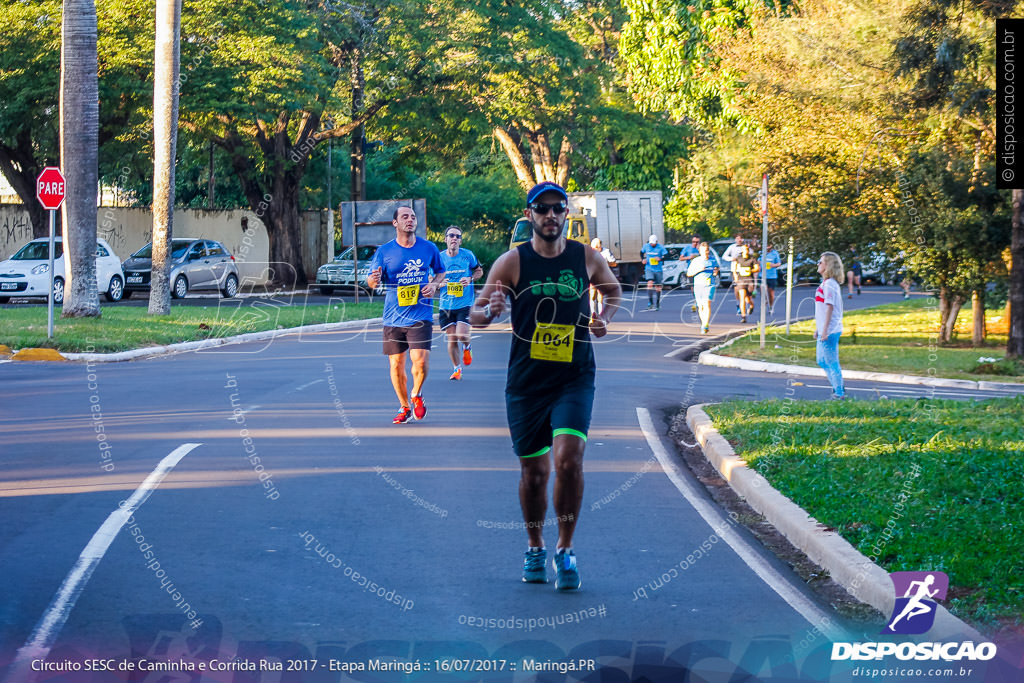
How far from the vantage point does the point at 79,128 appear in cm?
2466

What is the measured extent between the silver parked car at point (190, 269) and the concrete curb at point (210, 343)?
8857 millimetres

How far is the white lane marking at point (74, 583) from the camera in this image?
5.40 m

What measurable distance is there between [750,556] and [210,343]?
16.9 m

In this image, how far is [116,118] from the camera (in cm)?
3662

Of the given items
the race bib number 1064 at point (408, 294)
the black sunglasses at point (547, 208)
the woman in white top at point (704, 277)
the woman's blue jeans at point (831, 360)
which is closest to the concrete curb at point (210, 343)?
the woman in white top at point (704, 277)

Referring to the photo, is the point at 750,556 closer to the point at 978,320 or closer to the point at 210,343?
the point at 210,343

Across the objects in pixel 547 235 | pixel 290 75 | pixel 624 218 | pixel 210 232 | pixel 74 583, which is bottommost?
pixel 74 583

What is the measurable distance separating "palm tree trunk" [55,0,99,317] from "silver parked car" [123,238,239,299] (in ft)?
35.7

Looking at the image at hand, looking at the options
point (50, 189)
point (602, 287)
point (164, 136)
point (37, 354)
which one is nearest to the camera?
point (602, 287)

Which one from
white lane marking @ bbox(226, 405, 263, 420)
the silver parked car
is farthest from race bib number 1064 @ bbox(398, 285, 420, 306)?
the silver parked car

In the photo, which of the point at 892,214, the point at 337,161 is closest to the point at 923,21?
the point at 892,214

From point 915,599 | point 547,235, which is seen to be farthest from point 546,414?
point 915,599

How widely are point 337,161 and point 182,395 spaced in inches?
1566

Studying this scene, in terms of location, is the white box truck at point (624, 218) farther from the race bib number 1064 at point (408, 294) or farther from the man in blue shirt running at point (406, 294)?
the race bib number 1064 at point (408, 294)
